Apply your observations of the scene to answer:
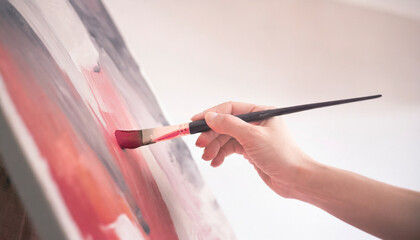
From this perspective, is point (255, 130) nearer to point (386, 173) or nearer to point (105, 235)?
point (105, 235)

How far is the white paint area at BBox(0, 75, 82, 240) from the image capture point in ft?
0.79

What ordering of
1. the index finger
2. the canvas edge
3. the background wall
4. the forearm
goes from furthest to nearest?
the background wall
the index finger
the forearm
the canvas edge

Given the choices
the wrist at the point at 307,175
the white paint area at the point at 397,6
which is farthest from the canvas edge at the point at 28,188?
the white paint area at the point at 397,6

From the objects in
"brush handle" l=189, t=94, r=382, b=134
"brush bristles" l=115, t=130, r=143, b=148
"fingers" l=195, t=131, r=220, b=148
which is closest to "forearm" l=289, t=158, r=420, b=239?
"brush handle" l=189, t=94, r=382, b=134

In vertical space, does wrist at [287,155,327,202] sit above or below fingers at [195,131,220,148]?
below

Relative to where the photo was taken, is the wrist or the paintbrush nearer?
the paintbrush

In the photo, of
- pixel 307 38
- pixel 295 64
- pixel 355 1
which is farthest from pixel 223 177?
pixel 355 1

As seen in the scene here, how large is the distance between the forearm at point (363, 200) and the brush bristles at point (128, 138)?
34cm

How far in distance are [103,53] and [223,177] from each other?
55cm

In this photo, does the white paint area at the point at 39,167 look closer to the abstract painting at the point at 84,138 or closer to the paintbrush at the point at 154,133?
the abstract painting at the point at 84,138

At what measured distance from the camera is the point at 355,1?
5.37ft

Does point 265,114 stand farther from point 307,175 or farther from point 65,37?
point 65,37

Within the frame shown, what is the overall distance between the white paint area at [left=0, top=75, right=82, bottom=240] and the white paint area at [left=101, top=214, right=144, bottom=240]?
0.15 ft

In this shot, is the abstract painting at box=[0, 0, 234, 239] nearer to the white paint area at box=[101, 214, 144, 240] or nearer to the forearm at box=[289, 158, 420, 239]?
the white paint area at box=[101, 214, 144, 240]
